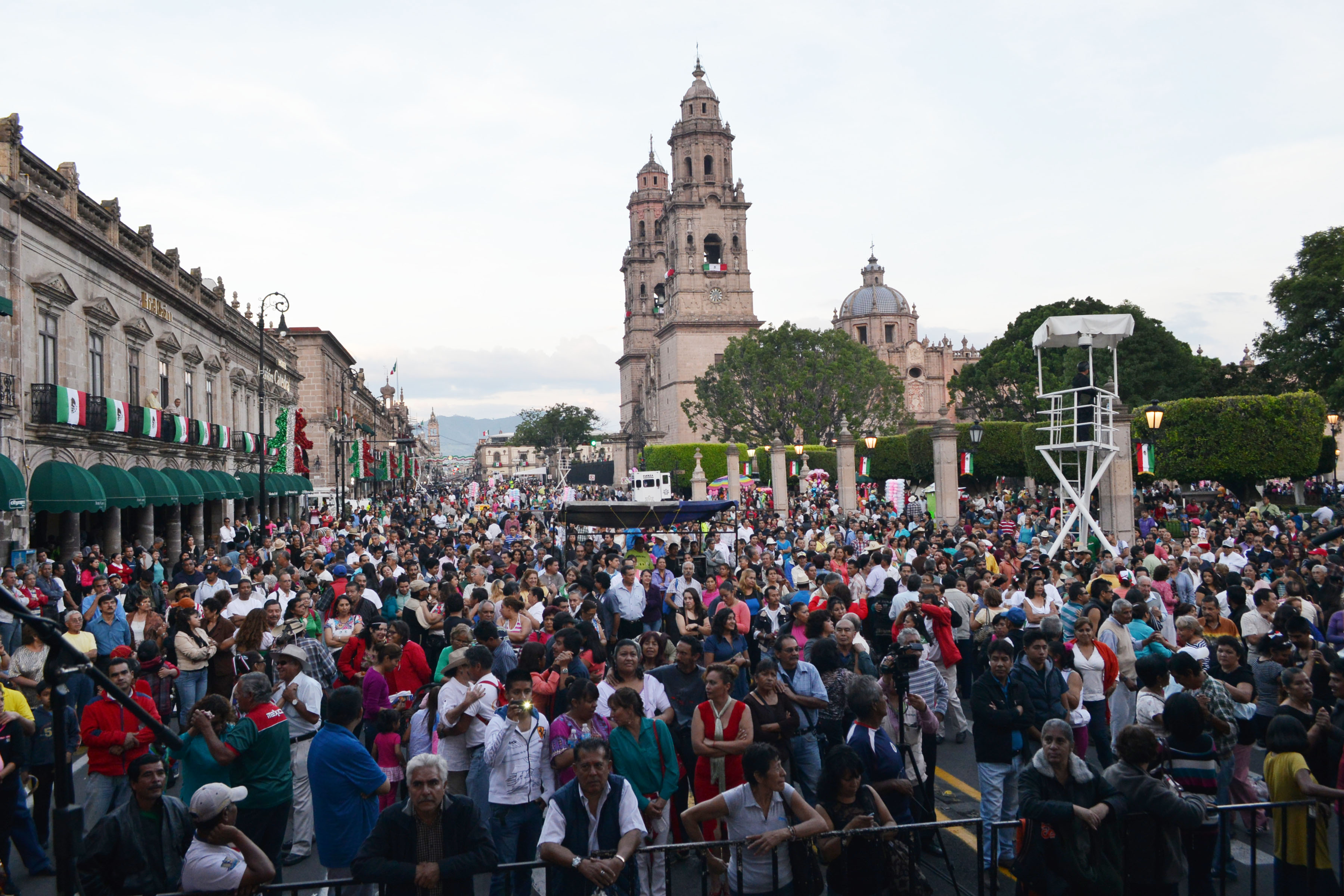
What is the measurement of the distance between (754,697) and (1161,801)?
2535mm

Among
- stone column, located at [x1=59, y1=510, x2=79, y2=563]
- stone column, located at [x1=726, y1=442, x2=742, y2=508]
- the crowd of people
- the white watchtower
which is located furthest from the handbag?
stone column, located at [x1=726, y1=442, x2=742, y2=508]

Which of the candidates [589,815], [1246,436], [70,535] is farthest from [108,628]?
[1246,436]

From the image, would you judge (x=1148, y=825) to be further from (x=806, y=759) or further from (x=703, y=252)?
(x=703, y=252)

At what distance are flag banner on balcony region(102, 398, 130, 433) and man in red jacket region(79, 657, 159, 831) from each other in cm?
2048

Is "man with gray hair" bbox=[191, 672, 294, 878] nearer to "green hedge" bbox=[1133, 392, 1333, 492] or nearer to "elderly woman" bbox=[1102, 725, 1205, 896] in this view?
"elderly woman" bbox=[1102, 725, 1205, 896]

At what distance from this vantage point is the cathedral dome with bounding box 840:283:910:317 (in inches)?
4353

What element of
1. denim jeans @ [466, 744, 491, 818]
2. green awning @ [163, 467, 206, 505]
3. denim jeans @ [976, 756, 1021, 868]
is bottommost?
denim jeans @ [976, 756, 1021, 868]

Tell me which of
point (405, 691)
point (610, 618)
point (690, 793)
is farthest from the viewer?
point (610, 618)

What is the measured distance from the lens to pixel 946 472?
2991 centimetres

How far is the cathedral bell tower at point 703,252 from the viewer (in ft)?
279

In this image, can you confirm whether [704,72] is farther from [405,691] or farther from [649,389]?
[405,691]

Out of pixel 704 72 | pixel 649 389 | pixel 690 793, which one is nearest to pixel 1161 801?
pixel 690 793

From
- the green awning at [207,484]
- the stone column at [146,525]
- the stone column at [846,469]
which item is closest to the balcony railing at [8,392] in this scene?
the stone column at [146,525]

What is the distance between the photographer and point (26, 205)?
2122cm
